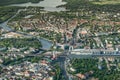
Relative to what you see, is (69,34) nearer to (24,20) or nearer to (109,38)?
(109,38)

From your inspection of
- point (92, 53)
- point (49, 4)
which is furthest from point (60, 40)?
point (49, 4)

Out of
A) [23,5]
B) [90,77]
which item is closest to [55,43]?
[90,77]

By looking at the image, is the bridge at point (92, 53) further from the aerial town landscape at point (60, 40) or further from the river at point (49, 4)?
the river at point (49, 4)

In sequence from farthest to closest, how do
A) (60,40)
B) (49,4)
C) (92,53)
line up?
(49,4)
(60,40)
(92,53)

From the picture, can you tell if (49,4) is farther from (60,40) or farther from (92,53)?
(92,53)

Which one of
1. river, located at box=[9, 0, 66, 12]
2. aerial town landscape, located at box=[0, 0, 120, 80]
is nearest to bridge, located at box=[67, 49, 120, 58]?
A: aerial town landscape, located at box=[0, 0, 120, 80]

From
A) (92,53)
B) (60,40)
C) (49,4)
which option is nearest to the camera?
(92,53)

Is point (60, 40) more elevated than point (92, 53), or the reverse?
point (60, 40)

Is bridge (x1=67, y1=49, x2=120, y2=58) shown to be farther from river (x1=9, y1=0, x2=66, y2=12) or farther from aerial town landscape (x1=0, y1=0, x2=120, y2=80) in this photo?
river (x1=9, y1=0, x2=66, y2=12)
